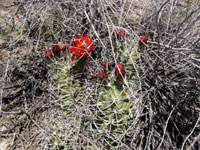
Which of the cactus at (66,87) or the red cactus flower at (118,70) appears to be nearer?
the red cactus flower at (118,70)

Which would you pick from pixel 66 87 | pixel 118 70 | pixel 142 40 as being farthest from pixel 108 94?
pixel 142 40

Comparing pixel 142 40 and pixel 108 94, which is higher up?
pixel 142 40

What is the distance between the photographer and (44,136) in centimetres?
135

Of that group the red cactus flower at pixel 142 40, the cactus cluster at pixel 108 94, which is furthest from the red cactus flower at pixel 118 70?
the red cactus flower at pixel 142 40

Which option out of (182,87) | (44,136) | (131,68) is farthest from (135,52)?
(44,136)

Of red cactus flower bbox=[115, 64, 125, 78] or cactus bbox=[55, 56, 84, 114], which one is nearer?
red cactus flower bbox=[115, 64, 125, 78]

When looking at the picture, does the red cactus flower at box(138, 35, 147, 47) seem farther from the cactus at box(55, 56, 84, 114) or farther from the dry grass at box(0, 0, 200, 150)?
the cactus at box(55, 56, 84, 114)

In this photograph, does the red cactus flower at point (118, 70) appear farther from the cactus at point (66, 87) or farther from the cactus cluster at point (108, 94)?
the cactus at point (66, 87)

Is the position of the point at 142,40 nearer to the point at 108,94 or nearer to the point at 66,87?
the point at 108,94

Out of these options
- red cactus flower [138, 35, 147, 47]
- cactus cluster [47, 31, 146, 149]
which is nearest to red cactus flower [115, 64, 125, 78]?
cactus cluster [47, 31, 146, 149]

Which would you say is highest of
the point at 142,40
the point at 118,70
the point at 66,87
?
the point at 142,40

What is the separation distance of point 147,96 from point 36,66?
1.16 metres

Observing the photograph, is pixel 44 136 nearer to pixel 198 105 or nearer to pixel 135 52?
pixel 135 52

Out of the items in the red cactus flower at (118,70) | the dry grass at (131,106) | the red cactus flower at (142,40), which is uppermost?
the red cactus flower at (142,40)
